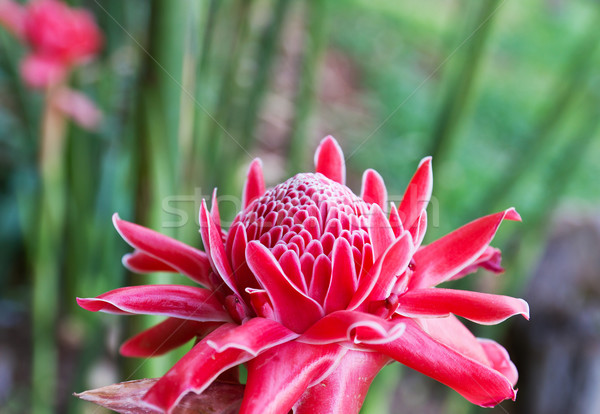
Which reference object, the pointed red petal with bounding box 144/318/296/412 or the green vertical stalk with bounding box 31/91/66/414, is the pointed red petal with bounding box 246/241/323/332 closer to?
the pointed red petal with bounding box 144/318/296/412

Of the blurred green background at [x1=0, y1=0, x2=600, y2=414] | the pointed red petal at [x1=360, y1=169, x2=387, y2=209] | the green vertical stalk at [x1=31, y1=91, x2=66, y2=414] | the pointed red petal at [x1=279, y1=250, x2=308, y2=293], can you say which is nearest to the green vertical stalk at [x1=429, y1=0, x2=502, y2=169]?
the blurred green background at [x1=0, y1=0, x2=600, y2=414]

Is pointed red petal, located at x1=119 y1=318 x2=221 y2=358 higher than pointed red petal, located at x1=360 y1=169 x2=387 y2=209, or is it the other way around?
pointed red petal, located at x1=360 y1=169 x2=387 y2=209

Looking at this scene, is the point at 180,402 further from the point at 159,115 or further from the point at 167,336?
the point at 159,115

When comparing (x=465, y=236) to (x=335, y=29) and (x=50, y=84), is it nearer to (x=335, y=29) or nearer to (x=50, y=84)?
(x=50, y=84)

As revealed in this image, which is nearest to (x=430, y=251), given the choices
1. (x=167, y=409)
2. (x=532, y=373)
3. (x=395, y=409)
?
(x=167, y=409)

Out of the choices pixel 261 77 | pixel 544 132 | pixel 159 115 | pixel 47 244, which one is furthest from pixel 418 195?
pixel 47 244

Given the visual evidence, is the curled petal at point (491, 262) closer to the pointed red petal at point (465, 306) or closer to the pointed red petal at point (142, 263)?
the pointed red petal at point (465, 306)
